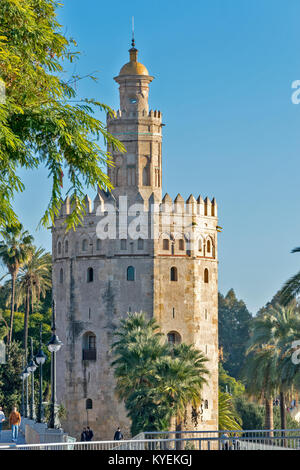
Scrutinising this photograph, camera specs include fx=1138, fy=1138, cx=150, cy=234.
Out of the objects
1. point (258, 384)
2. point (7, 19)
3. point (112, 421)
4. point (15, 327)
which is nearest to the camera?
point (7, 19)

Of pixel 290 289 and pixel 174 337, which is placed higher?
pixel 174 337

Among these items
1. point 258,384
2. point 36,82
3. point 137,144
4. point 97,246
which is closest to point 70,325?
point 97,246

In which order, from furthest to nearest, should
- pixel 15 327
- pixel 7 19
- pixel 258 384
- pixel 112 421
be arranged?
1. pixel 15 327
2. pixel 112 421
3. pixel 258 384
4. pixel 7 19

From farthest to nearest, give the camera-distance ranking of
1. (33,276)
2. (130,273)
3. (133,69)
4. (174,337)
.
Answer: (33,276) < (133,69) < (130,273) < (174,337)

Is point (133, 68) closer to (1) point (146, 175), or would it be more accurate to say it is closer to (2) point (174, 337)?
(1) point (146, 175)

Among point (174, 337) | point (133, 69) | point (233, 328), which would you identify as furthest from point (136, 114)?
point (233, 328)

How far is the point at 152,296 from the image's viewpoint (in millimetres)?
70562

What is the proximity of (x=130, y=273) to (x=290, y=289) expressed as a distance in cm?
4358

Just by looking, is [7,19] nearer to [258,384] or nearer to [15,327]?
[258,384]

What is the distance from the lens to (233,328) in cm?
13450

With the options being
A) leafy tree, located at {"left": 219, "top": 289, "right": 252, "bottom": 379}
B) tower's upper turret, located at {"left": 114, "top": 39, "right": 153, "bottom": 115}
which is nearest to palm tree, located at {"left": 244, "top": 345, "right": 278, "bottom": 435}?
tower's upper turret, located at {"left": 114, "top": 39, "right": 153, "bottom": 115}

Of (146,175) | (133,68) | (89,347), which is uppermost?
(133,68)

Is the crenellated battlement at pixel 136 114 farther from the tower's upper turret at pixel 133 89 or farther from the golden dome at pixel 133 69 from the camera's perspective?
the golden dome at pixel 133 69

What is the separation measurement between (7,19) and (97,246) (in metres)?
52.5
